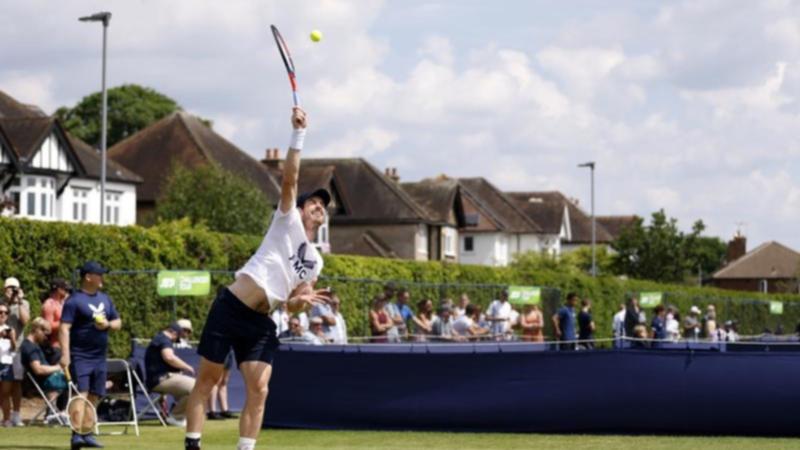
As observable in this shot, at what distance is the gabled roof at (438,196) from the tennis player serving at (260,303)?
88290 millimetres

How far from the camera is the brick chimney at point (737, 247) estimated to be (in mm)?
149500

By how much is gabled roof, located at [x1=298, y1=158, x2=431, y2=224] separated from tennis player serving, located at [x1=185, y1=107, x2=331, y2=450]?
79185 mm

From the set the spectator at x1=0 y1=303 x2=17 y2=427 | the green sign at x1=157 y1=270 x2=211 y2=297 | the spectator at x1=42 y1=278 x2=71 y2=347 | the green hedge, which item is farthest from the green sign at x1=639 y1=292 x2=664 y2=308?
the spectator at x1=0 y1=303 x2=17 y2=427

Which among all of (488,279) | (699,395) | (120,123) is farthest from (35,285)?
(120,123)

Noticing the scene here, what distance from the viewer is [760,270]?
141125mm

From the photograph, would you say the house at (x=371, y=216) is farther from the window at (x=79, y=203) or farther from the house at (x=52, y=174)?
the window at (x=79, y=203)

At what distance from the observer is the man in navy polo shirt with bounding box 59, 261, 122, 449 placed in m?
16.5

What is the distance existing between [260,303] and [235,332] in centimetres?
30

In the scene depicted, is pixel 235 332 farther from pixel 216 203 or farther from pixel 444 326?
pixel 216 203

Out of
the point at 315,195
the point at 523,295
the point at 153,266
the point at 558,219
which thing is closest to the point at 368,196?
the point at 558,219

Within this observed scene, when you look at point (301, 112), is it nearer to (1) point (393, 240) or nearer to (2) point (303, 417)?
(2) point (303, 417)

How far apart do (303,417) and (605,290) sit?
128ft

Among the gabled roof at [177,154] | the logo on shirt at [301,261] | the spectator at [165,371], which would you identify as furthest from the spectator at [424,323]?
the gabled roof at [177,154]

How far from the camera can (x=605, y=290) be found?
58.0m
